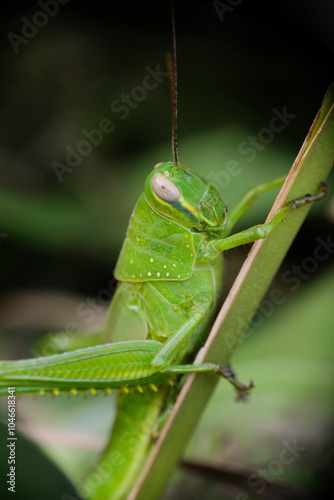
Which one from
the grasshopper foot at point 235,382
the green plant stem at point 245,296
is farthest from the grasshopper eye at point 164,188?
the grasshopper foot at point 235,382

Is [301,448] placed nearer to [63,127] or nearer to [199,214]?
[199,214]

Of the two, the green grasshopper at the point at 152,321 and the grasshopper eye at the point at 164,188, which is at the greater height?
the grasshopper eye at the point at 164,188

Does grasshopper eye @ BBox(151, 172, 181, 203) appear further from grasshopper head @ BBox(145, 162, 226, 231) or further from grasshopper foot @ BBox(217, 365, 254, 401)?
grasshopper foot @ BBox(217, 365, 254, 401)

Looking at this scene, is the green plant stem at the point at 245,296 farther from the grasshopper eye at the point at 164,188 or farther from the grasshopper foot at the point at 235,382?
the grasshopper eye at the point at 164,188

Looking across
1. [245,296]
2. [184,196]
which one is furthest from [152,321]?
[245,296]

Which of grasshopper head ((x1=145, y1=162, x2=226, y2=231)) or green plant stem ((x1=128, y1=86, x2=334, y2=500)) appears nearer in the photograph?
green plant stem ((x1=128, y1=86, x2=334, y2=500))

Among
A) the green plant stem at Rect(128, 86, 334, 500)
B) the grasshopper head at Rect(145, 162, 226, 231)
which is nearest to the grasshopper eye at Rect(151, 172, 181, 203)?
the grasshopper head at Rect(145, 162, 226, 231)
